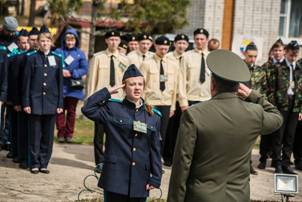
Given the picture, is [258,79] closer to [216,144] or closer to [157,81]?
[157,81]

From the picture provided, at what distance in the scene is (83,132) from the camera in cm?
1446

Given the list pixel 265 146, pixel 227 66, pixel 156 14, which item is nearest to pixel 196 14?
pixel 156 14

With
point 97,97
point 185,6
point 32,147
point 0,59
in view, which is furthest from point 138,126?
point 185,6

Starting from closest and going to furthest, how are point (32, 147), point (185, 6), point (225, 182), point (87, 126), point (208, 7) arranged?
point (225, 182) < point (32, 147) < point (87, 126) < point (185, 6) < point (208, 7)

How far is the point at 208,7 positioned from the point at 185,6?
2.21 m

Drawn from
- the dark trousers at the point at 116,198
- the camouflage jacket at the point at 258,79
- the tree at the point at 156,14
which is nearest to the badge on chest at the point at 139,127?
the dark trousers at the point at 116,198

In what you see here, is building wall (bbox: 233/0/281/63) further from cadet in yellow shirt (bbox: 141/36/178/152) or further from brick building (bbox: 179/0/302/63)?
cadet in yellow shirt (bbox: 141/36/178/152)

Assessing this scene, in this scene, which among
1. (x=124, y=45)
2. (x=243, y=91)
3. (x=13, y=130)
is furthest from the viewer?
(x=124, y=45)

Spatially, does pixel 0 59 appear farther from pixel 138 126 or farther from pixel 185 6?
pixel 185 6

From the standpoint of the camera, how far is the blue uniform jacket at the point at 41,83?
9.88 metres

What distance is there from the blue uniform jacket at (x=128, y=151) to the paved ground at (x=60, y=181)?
2248mm

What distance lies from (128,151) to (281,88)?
4840mm

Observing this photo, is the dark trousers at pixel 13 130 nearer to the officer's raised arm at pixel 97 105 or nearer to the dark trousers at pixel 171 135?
the dark trousers at pixel 171 135

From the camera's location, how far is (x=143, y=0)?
17438 mm
